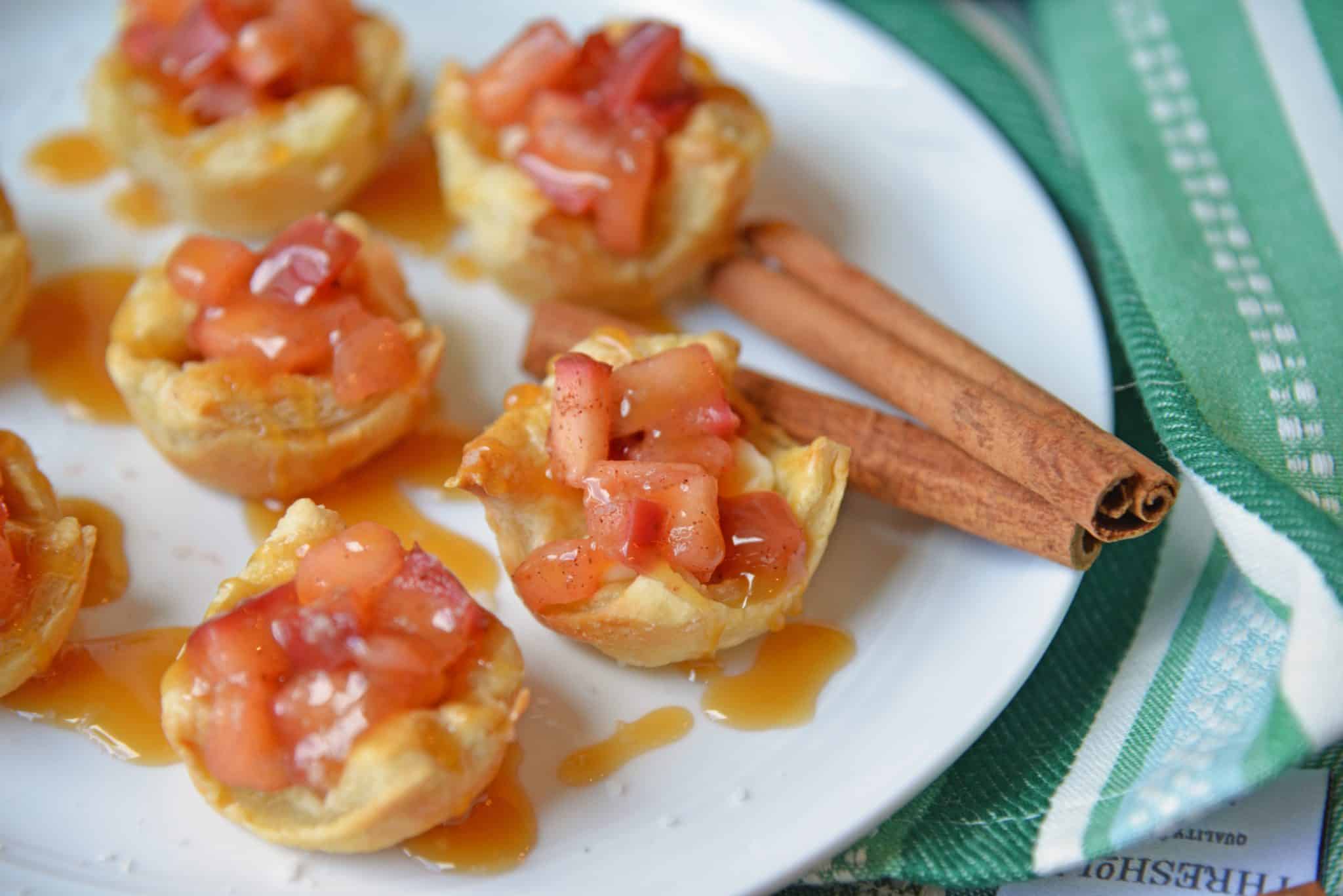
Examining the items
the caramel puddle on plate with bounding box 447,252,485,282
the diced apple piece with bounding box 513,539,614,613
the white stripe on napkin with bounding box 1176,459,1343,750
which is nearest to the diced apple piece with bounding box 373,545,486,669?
the diced apple piece with bounding box 513,539,614,613

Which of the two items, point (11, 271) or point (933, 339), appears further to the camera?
point (11, 271)

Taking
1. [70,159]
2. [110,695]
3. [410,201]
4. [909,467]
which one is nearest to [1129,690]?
[909,467]

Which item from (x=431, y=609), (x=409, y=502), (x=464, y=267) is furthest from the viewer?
(x=464, y=267)

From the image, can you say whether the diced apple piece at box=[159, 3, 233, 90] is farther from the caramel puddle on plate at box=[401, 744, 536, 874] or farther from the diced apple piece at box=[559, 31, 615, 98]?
the caramel puddle on plate at box=[401, 744, 536, 874]

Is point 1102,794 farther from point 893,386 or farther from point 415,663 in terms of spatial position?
point 415,663

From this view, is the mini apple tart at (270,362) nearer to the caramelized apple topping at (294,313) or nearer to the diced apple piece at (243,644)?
the caramelized apple topping at (294,313)

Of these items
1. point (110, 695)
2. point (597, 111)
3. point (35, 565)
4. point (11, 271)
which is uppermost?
point (597, 111)

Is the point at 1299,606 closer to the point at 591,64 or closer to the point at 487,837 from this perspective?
the point at 487,837

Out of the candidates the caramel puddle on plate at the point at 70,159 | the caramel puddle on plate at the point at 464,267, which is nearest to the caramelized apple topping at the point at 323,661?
the caramel puddle on plate at the point at 464,267
